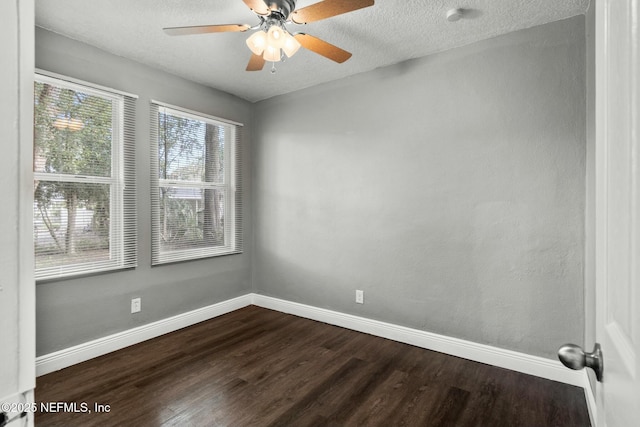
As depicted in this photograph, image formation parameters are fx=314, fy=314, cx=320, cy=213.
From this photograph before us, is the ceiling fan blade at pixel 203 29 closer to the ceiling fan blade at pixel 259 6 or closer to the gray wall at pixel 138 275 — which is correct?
the ceiling fan blade at pixel 259 6

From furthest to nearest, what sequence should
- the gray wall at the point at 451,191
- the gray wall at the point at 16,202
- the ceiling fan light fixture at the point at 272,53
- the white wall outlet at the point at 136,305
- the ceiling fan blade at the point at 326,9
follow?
the white wall outlet at the point at 136,305 → the gray wall at the point at 451,191 → the ceiling fan light fixture at the point at 272,53 → the ceiling fan blade at the point at 326,9 → the gray wall at the point at 16,202

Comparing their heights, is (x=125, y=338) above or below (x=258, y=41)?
below

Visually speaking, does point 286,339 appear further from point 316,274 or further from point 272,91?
point 272,91

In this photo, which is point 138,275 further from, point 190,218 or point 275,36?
point 275,36

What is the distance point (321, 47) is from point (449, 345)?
8.11 ft

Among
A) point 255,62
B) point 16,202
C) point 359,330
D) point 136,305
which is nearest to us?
point 16,202

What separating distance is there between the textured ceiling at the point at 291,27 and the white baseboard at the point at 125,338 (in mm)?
2380

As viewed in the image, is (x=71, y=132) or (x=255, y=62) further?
(x=71, y=132)

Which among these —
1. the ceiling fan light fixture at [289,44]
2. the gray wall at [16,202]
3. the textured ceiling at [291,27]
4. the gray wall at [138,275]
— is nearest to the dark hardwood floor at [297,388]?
the gray wall at [138,275]

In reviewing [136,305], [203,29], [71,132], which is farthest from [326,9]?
[136,305]

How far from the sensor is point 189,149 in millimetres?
3279

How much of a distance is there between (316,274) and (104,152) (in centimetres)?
224

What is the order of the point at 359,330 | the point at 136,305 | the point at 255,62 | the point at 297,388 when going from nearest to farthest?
the point at 297,388, the point at 255,62, the point at 136,305, the point at 359,330

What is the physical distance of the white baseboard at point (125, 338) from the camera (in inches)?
90.6
